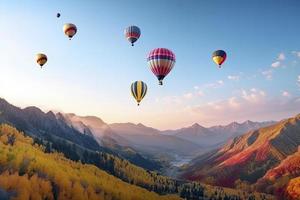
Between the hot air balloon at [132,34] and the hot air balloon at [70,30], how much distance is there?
19.2 metres

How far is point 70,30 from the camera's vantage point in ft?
379

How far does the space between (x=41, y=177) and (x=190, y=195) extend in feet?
422

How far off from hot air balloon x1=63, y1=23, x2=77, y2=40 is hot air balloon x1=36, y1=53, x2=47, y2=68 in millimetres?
14453

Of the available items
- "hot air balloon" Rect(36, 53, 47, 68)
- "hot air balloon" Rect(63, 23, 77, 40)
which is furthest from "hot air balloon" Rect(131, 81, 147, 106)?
"hot air balloon" Rect(36, 53, 47, 68)

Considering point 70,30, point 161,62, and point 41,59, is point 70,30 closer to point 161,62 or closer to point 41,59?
point 41,59

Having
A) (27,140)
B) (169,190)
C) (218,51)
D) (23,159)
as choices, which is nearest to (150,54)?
(218,51)

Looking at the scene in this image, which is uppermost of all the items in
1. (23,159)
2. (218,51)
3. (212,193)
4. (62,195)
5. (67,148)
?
(218,51)

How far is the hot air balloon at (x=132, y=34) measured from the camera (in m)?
105

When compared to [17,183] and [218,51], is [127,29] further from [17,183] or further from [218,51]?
[17,183]

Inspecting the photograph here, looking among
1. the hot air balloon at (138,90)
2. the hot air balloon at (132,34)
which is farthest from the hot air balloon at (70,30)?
the hot air balloon at (138,90)

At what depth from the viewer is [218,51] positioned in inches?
4464

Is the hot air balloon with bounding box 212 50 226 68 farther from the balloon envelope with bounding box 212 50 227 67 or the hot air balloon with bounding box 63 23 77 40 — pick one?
the hot air balloon with bounding box 63 23 77 40

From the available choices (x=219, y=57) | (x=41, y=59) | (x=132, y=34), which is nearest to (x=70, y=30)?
(x=41, y=59)

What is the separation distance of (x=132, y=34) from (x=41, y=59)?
121ft
